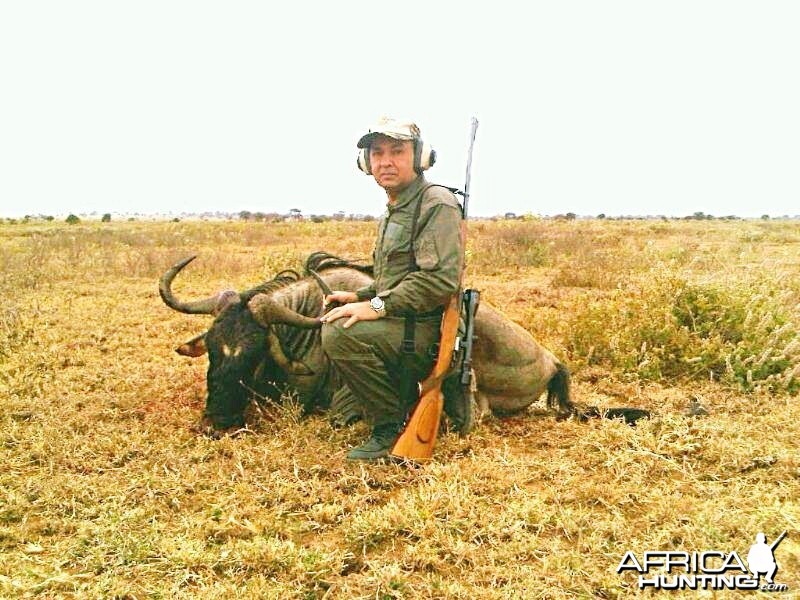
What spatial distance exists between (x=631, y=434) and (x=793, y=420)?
1.19 m

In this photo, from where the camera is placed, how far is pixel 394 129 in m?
3.95

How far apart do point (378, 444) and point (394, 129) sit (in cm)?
193

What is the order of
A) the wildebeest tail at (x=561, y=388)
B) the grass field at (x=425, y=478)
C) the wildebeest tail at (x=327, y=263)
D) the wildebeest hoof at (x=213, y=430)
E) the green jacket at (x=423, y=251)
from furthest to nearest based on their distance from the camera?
the wildebeest tail at (x=327, y=263)
the wildebeest tail at (x=561, y=388)
the wildebeest hoof at (x=213, y=430)
the green jacket at (x=423, y=251)
the grass field at (x=425, y=478)

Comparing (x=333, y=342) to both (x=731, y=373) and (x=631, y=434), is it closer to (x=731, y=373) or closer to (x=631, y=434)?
(x=631, y=434)

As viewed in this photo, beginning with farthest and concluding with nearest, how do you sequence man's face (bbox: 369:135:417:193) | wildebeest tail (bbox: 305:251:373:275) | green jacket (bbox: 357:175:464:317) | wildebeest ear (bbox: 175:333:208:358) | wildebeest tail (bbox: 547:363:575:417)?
wildebeest tail (bbox: 305:251:373:275)
wildebeest ear (bbox: 175:333:208:358)
wildebeest tail (bbox: 547:363:575:417)
man's face (bbox: 369:135:417:193)
green jacket (bbox: 357:175:464:317)

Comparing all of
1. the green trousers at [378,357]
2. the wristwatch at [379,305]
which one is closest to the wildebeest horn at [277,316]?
the green trousers at [378,357]

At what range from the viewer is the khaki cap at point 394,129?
394cm

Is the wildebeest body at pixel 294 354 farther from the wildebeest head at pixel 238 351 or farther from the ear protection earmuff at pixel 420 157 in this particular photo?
the ear protection earmuff at pixel 420 157

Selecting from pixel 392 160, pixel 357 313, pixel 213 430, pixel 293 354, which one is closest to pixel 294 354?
pixel 293 354

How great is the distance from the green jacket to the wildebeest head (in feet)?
2.57

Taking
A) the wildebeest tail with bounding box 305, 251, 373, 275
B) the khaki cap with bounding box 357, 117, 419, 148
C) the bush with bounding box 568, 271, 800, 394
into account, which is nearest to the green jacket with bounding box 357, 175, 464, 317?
the khaki cap with bounding box 357, 117, 419, 148

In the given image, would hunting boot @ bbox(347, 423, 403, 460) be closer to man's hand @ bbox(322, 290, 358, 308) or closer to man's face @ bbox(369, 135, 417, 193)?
man's hand @ bbox(322, 290, 358, 308)

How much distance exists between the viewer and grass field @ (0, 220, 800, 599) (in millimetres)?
2939

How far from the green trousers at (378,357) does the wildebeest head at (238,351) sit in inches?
19.5
